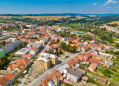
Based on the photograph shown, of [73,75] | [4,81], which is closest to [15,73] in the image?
[4,81]

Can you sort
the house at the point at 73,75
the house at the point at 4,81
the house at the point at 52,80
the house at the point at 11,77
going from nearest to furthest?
1. the house at the point at 4,81
2. the house at the point at 52,80
3. the house at the point at 11,77
4. the house at the point at 73,75

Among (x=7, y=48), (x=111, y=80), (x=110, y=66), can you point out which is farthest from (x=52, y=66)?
(x=7, y=48)

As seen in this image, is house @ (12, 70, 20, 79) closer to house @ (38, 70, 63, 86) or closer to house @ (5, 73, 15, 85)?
house @ (5, 73, 15, 85)

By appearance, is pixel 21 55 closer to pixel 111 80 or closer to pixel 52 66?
pixel 52 66

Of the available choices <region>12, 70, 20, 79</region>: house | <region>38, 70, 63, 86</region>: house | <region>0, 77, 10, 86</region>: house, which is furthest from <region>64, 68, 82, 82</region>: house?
<region>0, 77, 10, 86</region>: house

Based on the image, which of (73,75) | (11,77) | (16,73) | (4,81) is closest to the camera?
(4,81)

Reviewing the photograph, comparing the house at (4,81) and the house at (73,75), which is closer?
the house at (4,81)

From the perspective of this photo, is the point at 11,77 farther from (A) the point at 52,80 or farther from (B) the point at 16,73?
(A) the point at 52,80

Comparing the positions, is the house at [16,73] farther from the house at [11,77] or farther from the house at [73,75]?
the house at [73,75]

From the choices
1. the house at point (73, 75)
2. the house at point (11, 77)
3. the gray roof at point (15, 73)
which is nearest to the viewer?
the house at point (11, 77)

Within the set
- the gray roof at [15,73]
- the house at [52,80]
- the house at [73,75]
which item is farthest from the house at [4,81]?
the house at [73,75]

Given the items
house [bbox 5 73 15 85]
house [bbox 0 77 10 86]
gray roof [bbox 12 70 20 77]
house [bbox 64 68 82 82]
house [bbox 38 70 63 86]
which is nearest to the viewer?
house [bbox 0 77 10 86]
